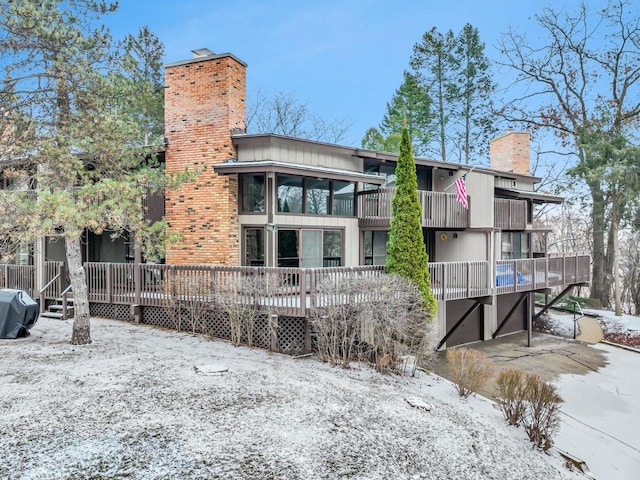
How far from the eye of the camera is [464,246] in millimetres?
16375

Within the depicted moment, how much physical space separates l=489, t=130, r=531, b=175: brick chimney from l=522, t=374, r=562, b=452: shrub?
16.6 metres

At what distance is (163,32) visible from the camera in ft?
87.7

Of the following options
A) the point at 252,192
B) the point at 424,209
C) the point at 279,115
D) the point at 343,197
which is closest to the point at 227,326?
the point at 252,192

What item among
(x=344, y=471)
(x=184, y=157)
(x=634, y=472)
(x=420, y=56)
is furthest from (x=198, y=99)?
(x=420, y=56)

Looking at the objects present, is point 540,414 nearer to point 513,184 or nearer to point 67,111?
point 67,111

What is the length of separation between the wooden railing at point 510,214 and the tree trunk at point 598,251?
10064 mm

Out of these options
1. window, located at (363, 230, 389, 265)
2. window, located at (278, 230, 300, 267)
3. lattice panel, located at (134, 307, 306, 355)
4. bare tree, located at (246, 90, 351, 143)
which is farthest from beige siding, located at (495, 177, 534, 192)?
bare tree, located at (246, 90, 351, 143)

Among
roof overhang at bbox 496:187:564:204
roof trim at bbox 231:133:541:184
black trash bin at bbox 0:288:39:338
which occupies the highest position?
roof trim at bbox 231:133:541:184

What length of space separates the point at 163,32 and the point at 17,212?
22457 mm

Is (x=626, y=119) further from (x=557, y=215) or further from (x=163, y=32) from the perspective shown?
(x=163, y=32)

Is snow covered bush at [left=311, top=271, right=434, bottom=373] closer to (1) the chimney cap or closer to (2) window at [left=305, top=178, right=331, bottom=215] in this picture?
(2) window at [left=305, top=178, right=331, bottom=215]

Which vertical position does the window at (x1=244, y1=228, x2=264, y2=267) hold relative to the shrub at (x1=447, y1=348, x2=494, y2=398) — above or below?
above

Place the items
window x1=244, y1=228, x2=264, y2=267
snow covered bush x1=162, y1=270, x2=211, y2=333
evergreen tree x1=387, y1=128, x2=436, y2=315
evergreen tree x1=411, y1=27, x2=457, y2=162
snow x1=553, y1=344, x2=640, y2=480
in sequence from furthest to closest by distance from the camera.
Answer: evergreen tree x1=411, y1=27, x2=457, y2=162 → window x1=244, y1=228, x2=264, y2=267 → evergreen tree x1=387, y1=128, x2=436, y2=315 → snow covered bush x1=162, y1=270, x2=211, y2=333 → snow x1=553, y1=344, x2=640, y2=480

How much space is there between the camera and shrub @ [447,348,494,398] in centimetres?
902
